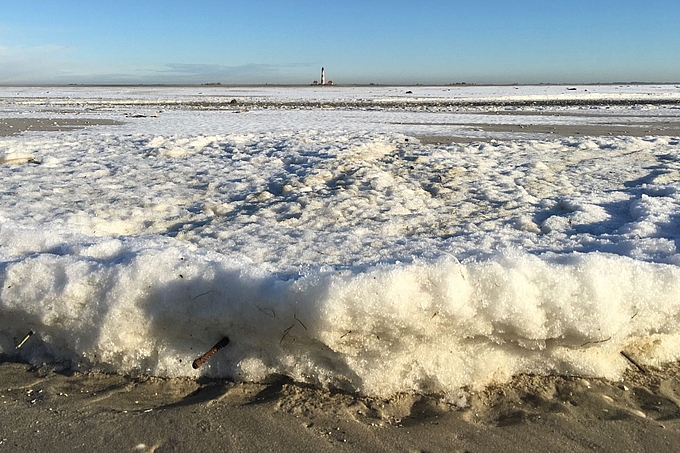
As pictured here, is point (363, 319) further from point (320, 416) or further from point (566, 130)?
point (566, 130)

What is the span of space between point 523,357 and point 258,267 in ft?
4.13

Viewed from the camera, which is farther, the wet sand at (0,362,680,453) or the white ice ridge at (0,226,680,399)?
the white ice ridge at (0,226,680,399)

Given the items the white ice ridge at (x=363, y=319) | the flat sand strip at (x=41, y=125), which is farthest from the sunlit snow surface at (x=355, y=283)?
the flat sand strip at (x=41, y=125)

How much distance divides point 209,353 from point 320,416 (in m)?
0.56

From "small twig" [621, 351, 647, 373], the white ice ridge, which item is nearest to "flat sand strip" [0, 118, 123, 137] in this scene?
the white ice ridge

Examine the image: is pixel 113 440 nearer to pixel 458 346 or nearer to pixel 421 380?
pixel 421 380

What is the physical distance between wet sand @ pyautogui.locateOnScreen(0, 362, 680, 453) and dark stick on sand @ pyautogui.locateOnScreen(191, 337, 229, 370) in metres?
0.09

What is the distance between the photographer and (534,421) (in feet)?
6.41

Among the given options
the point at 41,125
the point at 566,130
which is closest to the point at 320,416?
the point at 566,130

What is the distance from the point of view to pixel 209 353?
7.27ft

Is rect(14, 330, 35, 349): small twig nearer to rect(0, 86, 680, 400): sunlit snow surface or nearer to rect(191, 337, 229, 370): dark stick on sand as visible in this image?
rect(0, 86, 680, 400): sunlit snow surface

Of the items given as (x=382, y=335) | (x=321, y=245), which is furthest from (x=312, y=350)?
(x=321, y=245)

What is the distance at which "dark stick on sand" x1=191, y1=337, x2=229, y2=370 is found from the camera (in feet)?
7.22

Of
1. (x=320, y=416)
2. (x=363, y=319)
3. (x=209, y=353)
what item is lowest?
(x=320, y=416)
